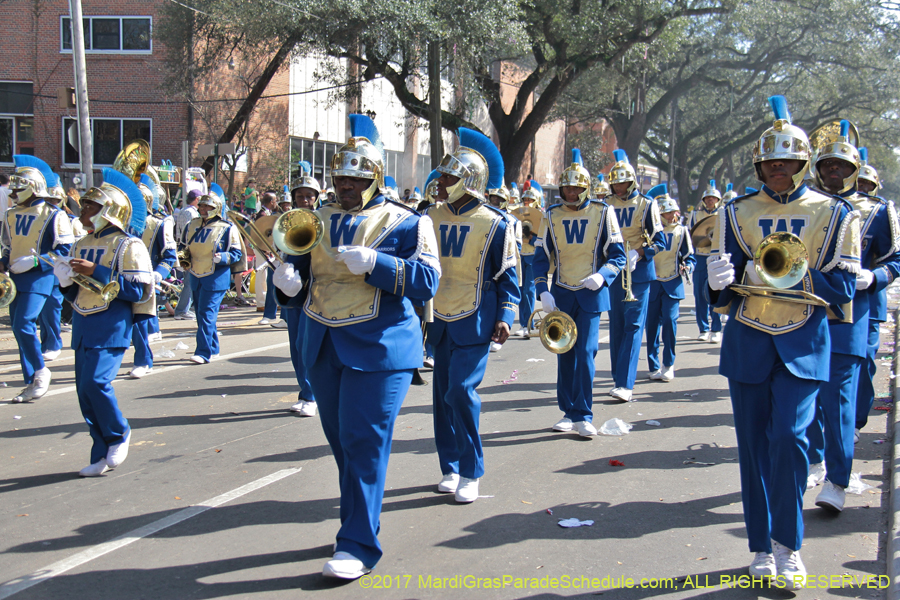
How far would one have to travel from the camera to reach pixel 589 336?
6.99m

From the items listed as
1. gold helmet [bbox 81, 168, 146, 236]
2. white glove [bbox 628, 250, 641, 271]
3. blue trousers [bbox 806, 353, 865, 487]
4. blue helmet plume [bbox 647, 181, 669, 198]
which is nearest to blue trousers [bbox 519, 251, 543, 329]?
blue helmet plume [bbox 647, 181, 669, 198]

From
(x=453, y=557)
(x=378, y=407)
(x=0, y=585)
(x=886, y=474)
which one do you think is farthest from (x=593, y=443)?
(x=0, y=585)

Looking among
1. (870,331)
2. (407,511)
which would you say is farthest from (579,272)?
(407,511)

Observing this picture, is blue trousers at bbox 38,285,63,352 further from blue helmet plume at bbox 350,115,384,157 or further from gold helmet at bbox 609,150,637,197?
gold helmet at bbox 609,150,637,197

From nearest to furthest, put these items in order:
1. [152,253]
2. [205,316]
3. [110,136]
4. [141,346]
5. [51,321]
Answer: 1. [141,346]
2. [51,321]
3. [152,253]
4. [205,316]
5. [110,136]

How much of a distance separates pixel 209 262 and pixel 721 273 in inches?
307

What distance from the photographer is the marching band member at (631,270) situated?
323 inches

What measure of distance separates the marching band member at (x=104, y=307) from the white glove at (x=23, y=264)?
7.29ft

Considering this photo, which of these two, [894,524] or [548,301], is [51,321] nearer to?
[548,301]

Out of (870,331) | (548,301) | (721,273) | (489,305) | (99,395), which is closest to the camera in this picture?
(721,273)

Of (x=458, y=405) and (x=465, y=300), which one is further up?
(x=465, y=300)

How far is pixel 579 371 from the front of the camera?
273 inches

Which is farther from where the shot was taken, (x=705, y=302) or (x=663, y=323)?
(x=705, y=302)

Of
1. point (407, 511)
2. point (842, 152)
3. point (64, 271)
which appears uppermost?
point (842, 152)
